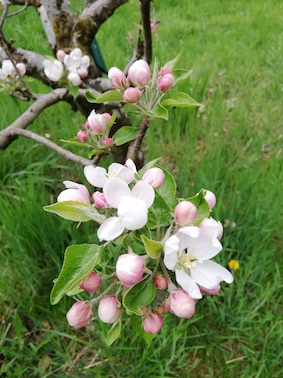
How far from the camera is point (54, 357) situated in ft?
5.26

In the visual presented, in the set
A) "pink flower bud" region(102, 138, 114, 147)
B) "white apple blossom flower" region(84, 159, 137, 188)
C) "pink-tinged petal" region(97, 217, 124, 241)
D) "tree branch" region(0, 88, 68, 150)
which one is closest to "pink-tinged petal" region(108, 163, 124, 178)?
"white apple blossom flower" region(84, 159, 137, 188)

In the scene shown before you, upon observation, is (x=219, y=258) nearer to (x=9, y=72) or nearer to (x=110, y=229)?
(x=9, y=72)

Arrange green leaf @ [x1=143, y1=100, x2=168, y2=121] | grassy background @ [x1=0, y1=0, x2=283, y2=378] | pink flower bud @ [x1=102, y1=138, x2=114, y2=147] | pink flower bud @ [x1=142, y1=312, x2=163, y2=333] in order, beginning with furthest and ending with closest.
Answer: grassy background @ [x1=0, y1=0, x2=283, y2=378]
pink flower bud @ [x1=102, y1=138, x2=114, y2=147]
green leaf @ [x1=143, y1=100, x2=168, y2=121]
pink flower bud @ [x1=142, y1=312, x2=163, y2=333]

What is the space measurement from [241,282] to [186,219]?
3.62 ft

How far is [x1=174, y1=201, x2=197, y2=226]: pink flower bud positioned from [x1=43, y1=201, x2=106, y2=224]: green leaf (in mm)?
112

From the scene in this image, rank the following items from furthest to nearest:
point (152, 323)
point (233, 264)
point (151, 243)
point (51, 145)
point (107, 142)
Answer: point (233, 264) → point (51, 145) → point (107, 142) → point (152, 323) → point (151, 243)

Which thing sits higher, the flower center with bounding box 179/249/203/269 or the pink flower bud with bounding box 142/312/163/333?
the flower center with bounding box 179/249/203/269

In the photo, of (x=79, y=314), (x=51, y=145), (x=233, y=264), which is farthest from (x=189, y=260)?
(x=233, y=264)

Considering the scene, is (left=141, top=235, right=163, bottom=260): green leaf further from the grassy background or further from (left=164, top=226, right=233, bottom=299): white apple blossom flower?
the grassy background

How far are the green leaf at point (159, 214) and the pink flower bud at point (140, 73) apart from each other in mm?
278

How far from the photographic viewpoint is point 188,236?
60 centimetres

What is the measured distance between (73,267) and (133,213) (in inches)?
4.4

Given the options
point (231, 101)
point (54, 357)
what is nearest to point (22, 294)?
point (54, 357)

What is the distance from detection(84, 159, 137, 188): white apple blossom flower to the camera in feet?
2.07
